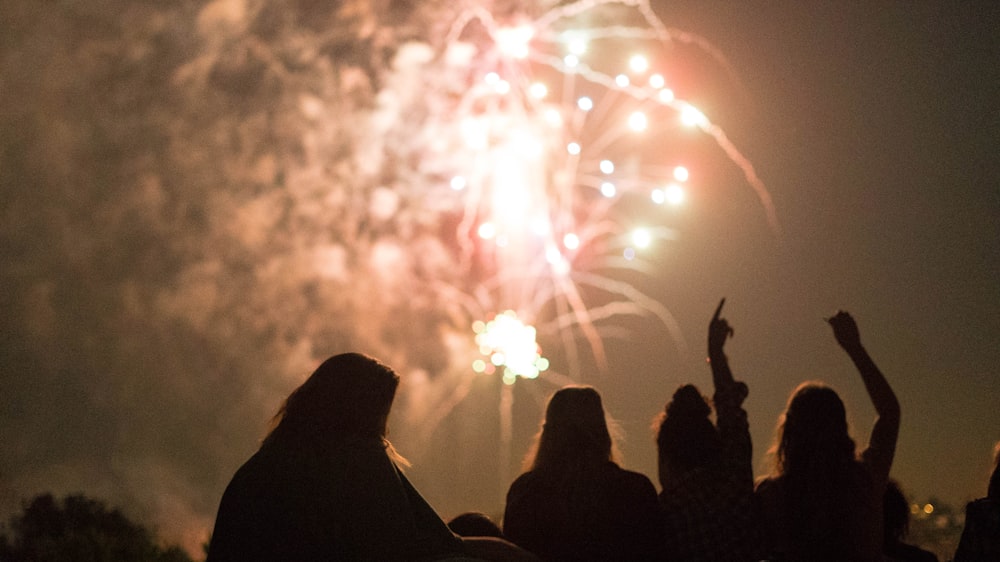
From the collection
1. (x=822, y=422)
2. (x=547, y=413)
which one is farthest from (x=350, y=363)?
(x=822, y=422)

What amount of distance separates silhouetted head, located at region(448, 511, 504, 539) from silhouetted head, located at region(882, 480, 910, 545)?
270cm

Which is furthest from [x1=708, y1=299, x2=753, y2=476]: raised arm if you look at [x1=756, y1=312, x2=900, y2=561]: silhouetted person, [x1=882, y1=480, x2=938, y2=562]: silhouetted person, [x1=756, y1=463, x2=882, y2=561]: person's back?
[x1=882, y1=480, x2=938, y2=562]: silhouetted person

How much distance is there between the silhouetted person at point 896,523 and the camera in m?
4.58

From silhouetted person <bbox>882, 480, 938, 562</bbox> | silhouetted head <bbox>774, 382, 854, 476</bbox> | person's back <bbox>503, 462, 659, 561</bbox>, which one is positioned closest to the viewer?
person's back <bbox>503, 462, 659, 561</bbox>

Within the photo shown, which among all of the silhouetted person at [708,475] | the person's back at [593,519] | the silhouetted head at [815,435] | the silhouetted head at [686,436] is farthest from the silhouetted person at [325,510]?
the silhouetted head at [815,435]

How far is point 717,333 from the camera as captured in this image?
4.78 metres

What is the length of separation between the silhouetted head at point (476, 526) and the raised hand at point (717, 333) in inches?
72.5

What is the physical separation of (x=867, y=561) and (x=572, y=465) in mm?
1598

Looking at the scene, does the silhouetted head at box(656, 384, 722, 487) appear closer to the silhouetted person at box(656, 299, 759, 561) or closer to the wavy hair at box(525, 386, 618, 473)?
the silhouetted person at box(656, 299, 759, 561)

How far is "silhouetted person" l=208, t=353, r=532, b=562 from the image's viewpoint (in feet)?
10.1

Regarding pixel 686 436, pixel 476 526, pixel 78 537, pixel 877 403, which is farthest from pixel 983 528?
pixel 78 537

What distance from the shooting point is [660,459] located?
14.6 feet

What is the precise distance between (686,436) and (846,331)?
143cm

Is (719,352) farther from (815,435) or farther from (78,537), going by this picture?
(78,537)
